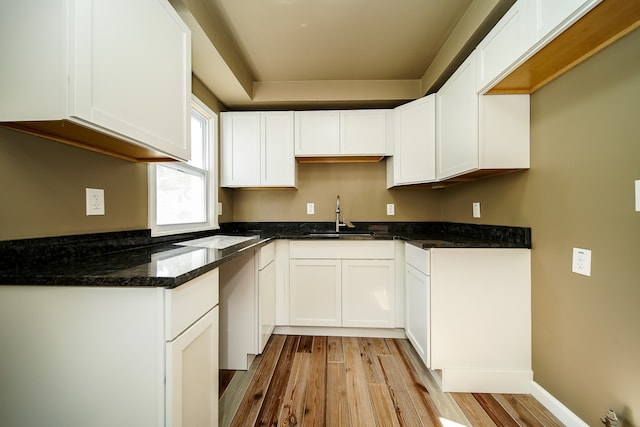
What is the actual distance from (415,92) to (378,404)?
2.56 m

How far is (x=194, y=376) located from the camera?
98 cm

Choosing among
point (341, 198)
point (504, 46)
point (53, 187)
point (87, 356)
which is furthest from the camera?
point (341, 198)

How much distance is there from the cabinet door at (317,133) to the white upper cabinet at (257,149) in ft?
0.29

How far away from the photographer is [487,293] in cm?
161

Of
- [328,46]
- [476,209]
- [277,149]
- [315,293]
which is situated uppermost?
[328,46]

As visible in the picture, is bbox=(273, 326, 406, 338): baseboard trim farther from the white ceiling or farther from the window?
the white ceiling

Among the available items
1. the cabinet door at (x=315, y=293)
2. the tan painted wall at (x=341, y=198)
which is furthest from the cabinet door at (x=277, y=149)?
the cabinet door at (x=315, y=293)

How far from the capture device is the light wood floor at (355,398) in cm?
138

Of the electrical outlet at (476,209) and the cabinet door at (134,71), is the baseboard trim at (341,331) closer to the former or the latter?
the electrical outlet at (476,209)

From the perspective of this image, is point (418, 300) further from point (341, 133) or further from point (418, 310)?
point (341, 133)

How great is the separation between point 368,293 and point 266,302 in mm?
885

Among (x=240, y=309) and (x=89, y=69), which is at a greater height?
(x=89, y=69)

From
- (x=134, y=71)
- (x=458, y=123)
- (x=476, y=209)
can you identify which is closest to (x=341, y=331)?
(x=476, y=209)

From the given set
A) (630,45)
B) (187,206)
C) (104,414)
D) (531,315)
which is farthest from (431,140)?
(104,414)
